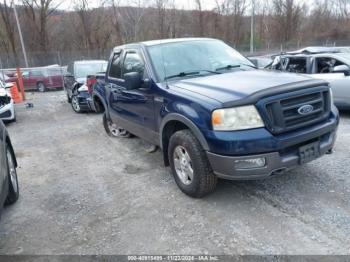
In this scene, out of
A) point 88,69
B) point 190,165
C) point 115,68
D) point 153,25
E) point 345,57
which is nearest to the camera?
point 190,165

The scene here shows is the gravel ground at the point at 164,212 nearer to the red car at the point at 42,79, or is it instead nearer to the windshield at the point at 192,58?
the windshield at the point at 192,58

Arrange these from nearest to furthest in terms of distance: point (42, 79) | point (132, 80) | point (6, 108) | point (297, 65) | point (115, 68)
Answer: point (132, 80) → point (115, 68) → point (297, 65) → point (6, 108) → point (42, 79)

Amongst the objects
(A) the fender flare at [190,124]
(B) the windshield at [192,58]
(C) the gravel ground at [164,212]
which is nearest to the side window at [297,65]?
(C) the gravel ground at [164,212]

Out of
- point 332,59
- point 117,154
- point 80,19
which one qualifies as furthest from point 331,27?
point 117,154

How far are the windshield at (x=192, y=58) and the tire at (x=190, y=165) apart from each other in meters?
0.95

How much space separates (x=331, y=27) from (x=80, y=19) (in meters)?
38.8

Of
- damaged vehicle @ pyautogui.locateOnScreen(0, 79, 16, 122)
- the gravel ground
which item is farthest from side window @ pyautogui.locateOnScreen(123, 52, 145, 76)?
damaged vehicle @ pyautogui.locateOnScreen(0, 79, 16, 122)

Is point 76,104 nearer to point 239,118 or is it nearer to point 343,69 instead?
point 343,69

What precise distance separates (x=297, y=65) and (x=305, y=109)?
5463mm

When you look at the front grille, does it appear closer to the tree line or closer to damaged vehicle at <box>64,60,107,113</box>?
damaged vehicle at <box>64,60,107,113</box>

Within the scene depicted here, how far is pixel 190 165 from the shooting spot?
12.4 ft

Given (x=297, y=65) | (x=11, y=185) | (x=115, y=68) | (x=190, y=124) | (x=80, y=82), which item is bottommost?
(x=11, y=185)

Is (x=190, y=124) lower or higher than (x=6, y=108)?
higher

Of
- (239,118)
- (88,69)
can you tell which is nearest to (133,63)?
(239,118)
